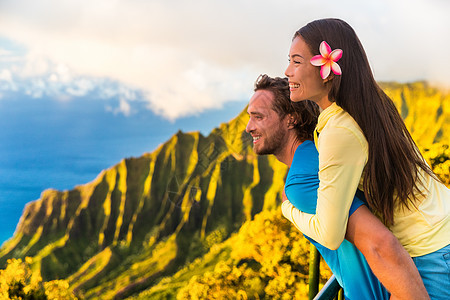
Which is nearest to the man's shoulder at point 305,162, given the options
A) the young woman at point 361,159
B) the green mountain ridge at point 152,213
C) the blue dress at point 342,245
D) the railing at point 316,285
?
the blue dress at point 342,245

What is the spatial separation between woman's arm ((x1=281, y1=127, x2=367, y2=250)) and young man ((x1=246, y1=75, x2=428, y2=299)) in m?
0.07

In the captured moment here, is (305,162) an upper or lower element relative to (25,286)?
upper

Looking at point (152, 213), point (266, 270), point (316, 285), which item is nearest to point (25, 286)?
point (152, 213)

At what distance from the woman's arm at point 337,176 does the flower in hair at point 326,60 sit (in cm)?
14

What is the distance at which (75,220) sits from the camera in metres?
9.00

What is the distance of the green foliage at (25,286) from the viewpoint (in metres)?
5.79

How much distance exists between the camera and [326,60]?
102 cm

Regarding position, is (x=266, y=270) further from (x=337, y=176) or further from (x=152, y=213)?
(x=152, y=213)

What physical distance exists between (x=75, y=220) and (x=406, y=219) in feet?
28.6

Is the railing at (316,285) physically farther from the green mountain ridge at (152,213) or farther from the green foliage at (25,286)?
the green mountain ridge at (152,213)

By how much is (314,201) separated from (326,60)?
12.8 inches

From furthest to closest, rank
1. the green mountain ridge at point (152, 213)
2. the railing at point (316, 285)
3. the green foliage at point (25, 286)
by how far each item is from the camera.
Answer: the green mountain ridge at point (152, 213), the green foliage at point (25, 286), the railing at point (316, 285)

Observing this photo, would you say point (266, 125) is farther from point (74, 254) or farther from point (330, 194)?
point (74, 254)

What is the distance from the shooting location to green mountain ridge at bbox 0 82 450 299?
834 cm
